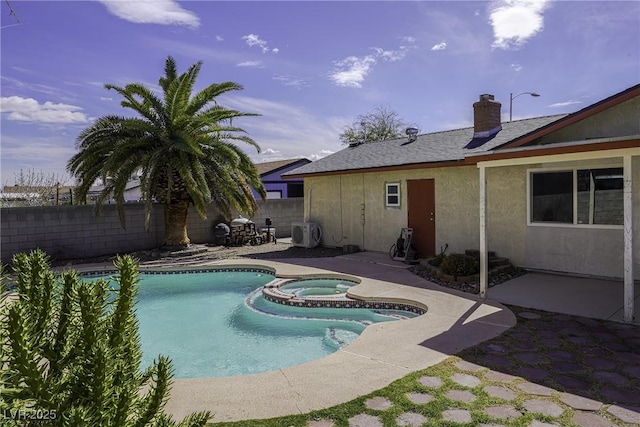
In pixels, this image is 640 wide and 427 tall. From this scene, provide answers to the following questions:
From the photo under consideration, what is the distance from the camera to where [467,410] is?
11.9ft

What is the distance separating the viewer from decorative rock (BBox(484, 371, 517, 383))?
4.23 metres

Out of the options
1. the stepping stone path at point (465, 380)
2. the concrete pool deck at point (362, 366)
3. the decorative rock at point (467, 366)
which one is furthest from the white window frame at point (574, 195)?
the stepping stone path at point (465, 380)

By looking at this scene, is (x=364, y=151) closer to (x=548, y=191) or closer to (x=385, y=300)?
(x=548, y=191)

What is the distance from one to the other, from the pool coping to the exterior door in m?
4.23

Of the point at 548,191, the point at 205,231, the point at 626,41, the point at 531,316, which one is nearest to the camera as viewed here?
the point at 531,316

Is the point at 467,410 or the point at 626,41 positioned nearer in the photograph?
the point at 467,410

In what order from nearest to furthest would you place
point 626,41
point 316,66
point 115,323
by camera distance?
point 115,323 < point 626,41 < point 316,66

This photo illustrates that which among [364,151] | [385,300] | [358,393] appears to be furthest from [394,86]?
[358,393]

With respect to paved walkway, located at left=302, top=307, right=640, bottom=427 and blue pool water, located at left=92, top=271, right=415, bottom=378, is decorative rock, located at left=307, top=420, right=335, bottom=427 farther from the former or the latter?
blue pool water, located at left=92, top=271, right=415, bottom=378

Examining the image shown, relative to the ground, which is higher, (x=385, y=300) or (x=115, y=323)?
(x=115, y=323)

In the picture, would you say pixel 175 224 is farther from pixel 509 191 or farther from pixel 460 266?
pixel 509 191

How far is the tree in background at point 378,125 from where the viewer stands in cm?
3819

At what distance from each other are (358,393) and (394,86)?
14487 mm

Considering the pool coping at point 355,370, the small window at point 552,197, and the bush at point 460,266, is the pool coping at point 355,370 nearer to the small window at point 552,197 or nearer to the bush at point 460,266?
the bush at point 460,266
